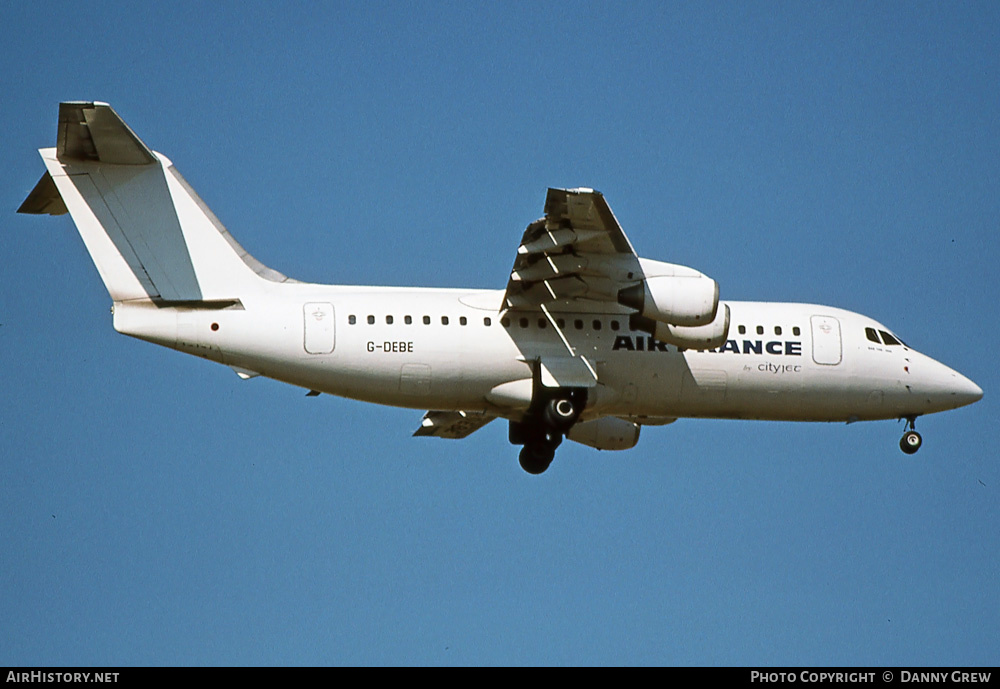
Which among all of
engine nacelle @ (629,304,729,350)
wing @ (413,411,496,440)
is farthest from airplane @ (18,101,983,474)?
wing @ (413,411,496,440)

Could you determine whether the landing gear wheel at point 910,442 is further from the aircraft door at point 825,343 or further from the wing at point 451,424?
the wing at point 451,424

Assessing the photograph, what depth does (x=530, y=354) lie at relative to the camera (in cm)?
1981

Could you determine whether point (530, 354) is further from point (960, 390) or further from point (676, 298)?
point (960, 390)

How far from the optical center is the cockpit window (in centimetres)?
2198

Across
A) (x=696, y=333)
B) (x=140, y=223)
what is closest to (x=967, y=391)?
(x=696, y=333)

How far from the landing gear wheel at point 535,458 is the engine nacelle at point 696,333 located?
2648 millimetres

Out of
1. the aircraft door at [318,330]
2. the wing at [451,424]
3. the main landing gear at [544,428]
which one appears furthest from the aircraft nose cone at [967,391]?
the aircraft door at [318,330]

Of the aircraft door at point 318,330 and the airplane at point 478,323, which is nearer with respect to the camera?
the airplane at point 478,323

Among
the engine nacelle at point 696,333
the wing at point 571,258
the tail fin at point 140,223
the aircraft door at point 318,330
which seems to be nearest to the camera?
the wing at point 571,258

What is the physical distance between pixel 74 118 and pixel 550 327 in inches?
277

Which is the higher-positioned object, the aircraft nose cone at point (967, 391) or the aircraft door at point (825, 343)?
the aircraft door at point (825, 343)

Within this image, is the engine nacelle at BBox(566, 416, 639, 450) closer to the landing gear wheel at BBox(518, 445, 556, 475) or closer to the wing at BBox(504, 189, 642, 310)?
the landing gear wheel at BBox(518, 445, 556, 475)

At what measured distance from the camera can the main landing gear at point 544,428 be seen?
19.9m
